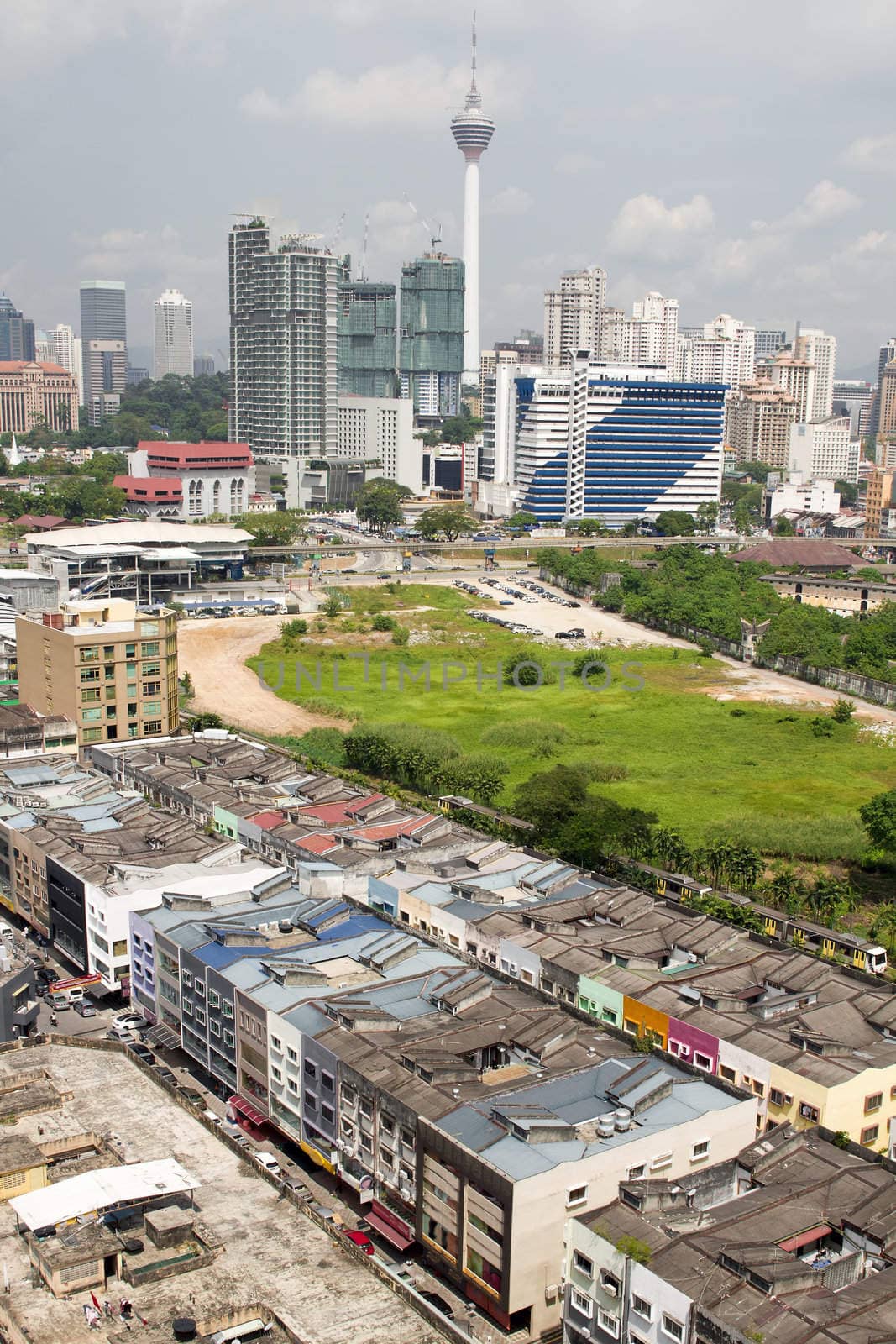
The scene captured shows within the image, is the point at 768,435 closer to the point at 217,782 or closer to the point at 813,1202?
the point at 217,782

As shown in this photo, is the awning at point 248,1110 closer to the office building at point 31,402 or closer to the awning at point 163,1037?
the awning at point 163,1037

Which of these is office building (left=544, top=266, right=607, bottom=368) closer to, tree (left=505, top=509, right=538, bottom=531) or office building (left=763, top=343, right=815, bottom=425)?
office building (left=763, top=343, right=815, bottom=425)

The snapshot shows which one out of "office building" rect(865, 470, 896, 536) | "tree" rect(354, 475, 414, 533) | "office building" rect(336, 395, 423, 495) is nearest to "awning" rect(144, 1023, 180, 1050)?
"tree" rect(354, 475, 414, 533)

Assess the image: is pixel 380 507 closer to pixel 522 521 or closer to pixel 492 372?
pixel 522 521

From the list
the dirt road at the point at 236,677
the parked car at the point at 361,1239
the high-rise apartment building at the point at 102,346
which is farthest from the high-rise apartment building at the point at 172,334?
the parked car at the point at 361,1239

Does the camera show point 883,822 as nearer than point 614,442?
Yes

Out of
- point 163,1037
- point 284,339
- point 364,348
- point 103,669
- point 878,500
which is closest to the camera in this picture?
point 163,1037

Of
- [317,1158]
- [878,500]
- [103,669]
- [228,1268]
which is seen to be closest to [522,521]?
[878,500]
